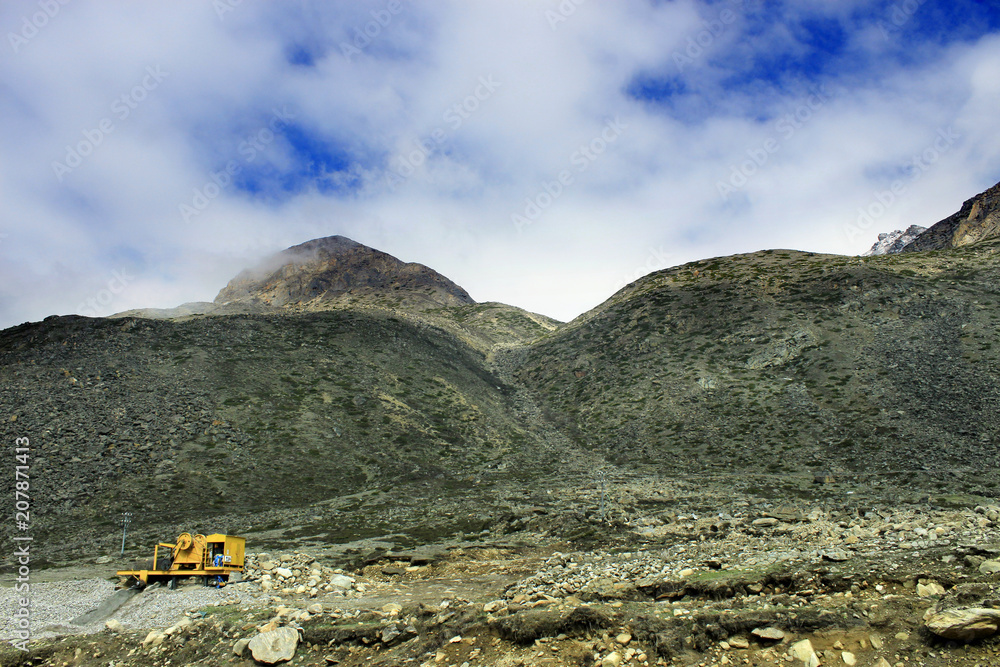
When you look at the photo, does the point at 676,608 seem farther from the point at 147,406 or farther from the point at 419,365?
the point at 419,365

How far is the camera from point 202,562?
17.3 meters

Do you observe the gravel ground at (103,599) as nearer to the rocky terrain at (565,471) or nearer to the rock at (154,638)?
the rocky terrain at (565,471)

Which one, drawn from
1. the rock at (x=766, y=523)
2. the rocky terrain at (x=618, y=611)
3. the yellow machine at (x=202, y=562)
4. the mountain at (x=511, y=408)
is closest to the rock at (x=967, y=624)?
the rocky terrain at (x=618, y=611)

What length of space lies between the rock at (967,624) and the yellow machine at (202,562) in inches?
730

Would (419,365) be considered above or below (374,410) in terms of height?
above

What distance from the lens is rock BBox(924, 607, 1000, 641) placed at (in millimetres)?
7758

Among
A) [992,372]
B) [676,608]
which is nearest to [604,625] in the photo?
[676,608]

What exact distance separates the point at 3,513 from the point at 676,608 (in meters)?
32.7

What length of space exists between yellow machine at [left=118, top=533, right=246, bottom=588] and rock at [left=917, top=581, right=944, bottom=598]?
18748 mm

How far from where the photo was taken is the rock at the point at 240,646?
11.9m

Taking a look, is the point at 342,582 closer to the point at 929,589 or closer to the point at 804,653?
the point at 804,653

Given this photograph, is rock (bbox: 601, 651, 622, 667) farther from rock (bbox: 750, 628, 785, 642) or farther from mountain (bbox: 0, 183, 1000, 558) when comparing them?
mountain (bbox: 0, 183, 1000, 558)

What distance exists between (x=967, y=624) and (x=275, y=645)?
42.7ft

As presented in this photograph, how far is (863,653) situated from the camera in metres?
8.27
